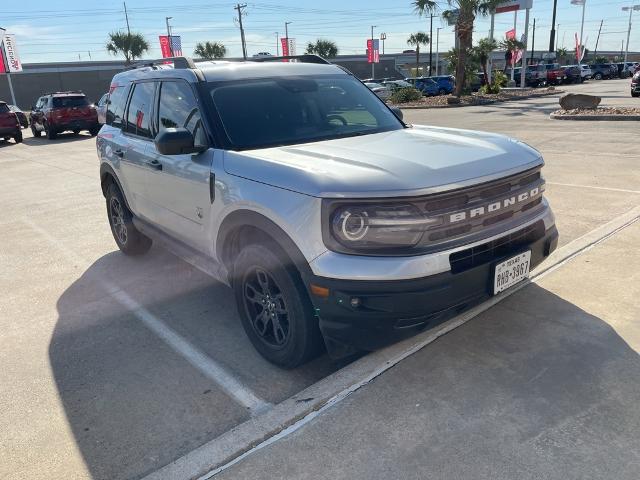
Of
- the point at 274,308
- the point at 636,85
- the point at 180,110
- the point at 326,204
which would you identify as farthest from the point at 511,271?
the point at 636,85

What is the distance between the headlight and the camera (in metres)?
2.69

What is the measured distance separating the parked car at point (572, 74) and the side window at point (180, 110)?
43.9 m

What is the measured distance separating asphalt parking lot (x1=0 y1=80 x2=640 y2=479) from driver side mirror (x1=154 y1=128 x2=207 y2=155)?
53.4 inches

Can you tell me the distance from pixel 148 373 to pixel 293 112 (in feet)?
6.83

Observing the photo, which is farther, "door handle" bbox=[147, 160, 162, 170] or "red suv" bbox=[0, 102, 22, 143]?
"red suv" bbox=[0, 102, 22, 143]

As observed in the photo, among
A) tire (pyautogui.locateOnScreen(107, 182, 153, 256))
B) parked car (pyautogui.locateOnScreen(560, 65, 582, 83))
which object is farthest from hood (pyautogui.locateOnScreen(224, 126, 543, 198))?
parked car (pyautogui.locateOnScreen(560, 65, 582, 83))

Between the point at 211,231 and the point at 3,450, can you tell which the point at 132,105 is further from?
the point at 3,450

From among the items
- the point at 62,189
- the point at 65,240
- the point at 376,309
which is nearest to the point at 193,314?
the point at 376,309

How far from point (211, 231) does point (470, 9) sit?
28608 millimetres

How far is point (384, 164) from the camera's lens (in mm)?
2916

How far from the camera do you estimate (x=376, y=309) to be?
2.67m

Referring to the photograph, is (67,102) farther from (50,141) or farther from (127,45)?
(127,45)

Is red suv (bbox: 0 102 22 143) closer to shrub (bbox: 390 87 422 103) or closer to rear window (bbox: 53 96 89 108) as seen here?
rear window (bbox: 53 96 89 108)

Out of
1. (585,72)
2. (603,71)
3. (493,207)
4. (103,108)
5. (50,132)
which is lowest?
(603,71)
